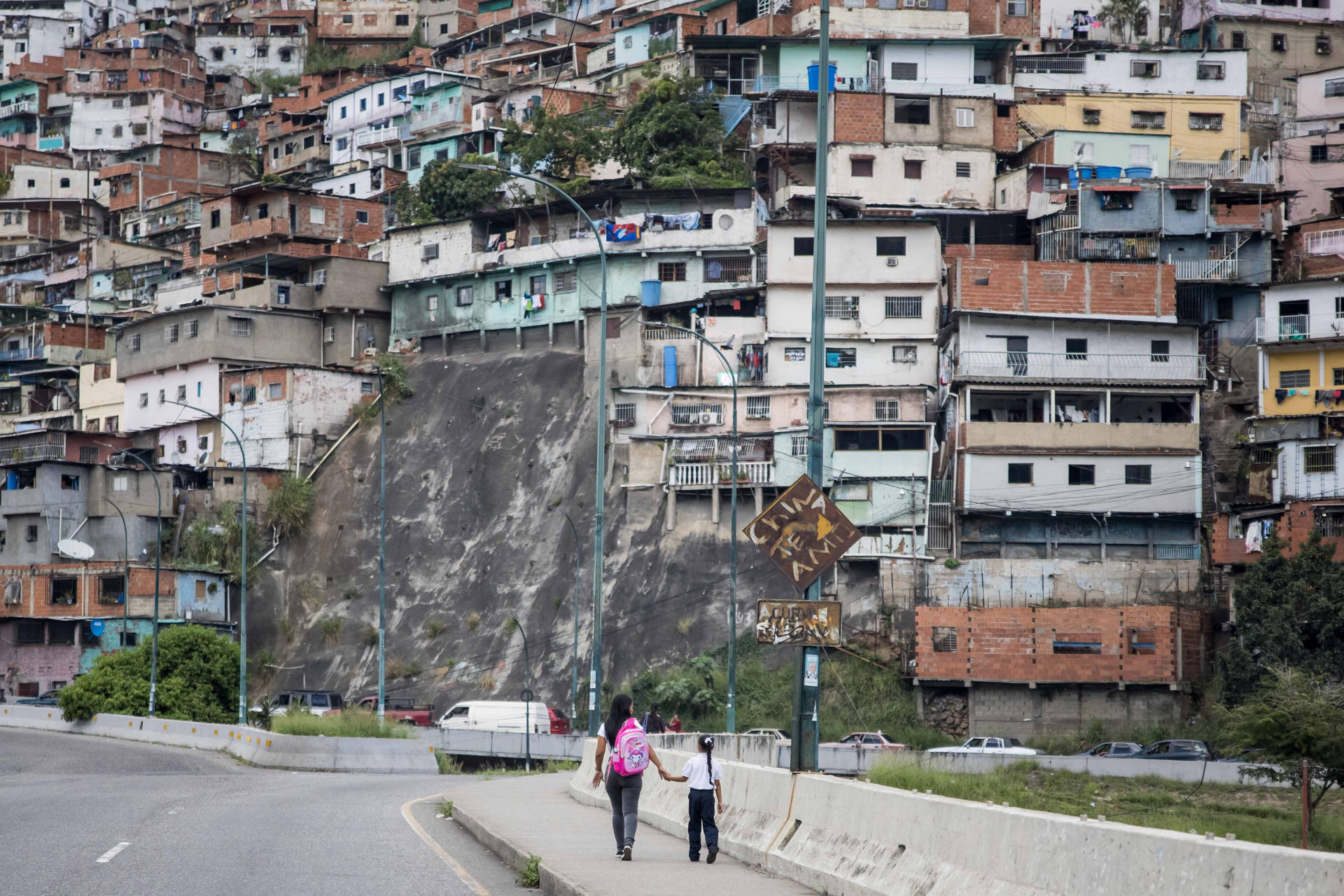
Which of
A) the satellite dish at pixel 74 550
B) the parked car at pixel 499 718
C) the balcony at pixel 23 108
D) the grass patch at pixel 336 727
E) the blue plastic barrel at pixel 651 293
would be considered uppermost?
the balcony at pixel 23 108

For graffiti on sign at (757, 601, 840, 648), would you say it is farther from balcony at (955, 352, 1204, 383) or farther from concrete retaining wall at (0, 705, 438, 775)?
balcony at (955, 352, 1204, 383)

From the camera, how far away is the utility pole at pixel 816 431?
16.9 m

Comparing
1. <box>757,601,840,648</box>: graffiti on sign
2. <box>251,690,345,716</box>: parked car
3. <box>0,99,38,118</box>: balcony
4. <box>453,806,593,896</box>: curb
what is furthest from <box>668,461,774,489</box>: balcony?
<box>0,99,38,118</box>: balcony

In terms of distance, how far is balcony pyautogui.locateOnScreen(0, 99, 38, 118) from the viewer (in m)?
124

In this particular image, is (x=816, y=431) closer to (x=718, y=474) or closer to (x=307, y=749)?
(x=307, y=749)

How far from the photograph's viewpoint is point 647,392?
6656cm

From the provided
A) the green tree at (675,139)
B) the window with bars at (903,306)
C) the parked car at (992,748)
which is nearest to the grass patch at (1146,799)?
the parked car at (992,748)

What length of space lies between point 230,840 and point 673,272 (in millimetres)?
54079

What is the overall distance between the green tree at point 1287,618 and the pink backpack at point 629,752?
34.2m

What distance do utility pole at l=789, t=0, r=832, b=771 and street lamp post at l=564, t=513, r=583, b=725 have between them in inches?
1465

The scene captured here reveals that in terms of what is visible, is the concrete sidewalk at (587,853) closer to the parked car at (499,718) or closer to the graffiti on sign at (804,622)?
the graffiti on sign at (804,622)

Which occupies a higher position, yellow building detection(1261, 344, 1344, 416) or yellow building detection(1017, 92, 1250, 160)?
yellow building detection(1017, 92, 1250, 160)

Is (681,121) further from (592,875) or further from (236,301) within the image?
(592,875)

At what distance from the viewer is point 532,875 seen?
1513 centimetres
